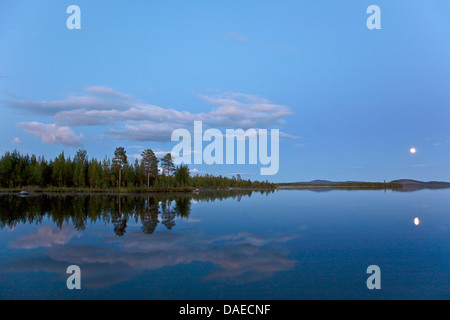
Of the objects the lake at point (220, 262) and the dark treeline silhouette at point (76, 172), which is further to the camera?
the dark treeline silhouette at point (76, 172)

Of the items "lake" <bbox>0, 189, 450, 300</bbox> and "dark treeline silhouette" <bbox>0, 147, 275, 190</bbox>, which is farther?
"dark treeline silhouette" <bbox>0, 147, 275, 190</bbox>

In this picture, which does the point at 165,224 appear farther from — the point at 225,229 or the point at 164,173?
the point at 164,173

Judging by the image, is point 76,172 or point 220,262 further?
point 76,172

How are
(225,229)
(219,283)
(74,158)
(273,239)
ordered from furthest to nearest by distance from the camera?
1. (74,158)
2. (225,229)
3. (273,239)
4. (219,283)
